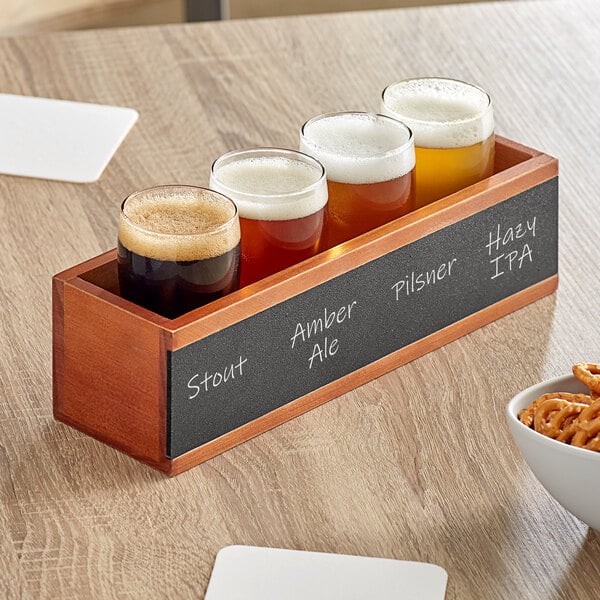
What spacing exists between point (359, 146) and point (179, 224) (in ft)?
0.78

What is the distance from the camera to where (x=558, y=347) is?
1278 mm

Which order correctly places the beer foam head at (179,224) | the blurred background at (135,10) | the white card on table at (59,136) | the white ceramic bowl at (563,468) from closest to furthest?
the white ceramic bowl at (563,468), the beer foam head at (179,224), the white card on table at (59,136), the blurred background at (135,10)

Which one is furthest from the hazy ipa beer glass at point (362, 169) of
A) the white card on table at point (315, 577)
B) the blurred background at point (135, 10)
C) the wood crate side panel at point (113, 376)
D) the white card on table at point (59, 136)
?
the blurred background at point (135, 10)

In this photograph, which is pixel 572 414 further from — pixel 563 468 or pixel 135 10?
pixel 135 10

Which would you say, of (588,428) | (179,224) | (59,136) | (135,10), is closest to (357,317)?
(179,224)

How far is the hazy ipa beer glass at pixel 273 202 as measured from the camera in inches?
44.4

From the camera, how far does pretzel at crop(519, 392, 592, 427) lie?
38.7 inches

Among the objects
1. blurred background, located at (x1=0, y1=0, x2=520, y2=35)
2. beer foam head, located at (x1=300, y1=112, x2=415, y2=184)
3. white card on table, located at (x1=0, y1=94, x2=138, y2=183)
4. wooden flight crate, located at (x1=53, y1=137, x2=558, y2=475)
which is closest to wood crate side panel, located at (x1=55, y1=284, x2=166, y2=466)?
wooden flight crate, located at (x1=53, y1=137, x2=558, y2=475)

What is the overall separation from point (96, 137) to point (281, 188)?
578 millimetres

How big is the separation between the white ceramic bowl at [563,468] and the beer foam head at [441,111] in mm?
356

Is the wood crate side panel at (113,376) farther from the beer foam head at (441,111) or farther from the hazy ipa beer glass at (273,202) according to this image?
the beer foam head at (441,111)

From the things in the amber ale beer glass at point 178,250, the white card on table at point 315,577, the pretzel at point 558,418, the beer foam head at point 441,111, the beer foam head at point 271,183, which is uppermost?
the beer foam head at point 441,111

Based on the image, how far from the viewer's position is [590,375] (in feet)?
3.26

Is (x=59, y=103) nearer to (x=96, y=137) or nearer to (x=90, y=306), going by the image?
(x=96, y=137)
